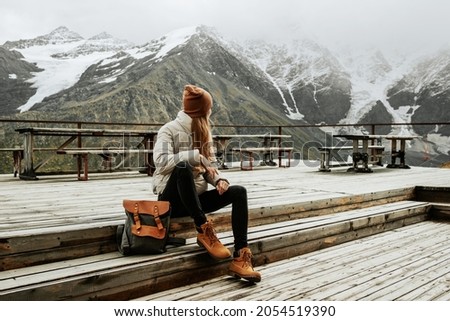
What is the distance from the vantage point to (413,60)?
15788cm

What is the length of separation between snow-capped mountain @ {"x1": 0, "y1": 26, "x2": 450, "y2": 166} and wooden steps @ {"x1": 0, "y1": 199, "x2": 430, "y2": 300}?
89053 millimetres

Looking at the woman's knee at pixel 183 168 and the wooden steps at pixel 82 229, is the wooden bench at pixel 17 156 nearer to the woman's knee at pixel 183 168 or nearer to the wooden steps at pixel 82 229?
the wooden steps at pixel 82 229

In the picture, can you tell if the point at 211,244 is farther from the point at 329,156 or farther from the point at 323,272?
the point at 329,156

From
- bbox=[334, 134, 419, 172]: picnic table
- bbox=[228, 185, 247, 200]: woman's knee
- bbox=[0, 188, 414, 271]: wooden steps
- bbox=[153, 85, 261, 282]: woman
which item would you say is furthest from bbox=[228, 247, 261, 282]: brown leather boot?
bbox=[334, 134, 419, 172]: picnic table

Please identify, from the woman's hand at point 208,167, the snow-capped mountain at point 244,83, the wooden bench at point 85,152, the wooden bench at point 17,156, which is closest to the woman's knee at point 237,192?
the woman's hand at point 208,167

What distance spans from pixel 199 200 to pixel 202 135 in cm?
40

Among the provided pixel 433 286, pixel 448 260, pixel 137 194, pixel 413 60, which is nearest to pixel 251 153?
pixel 137 194

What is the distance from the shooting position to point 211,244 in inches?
99.0

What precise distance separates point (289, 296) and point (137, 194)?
2315mm

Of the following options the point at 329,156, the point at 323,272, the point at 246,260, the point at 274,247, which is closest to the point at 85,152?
the point at 274,247

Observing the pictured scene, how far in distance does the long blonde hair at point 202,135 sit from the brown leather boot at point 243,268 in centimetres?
65

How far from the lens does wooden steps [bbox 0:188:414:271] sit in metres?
2.19
